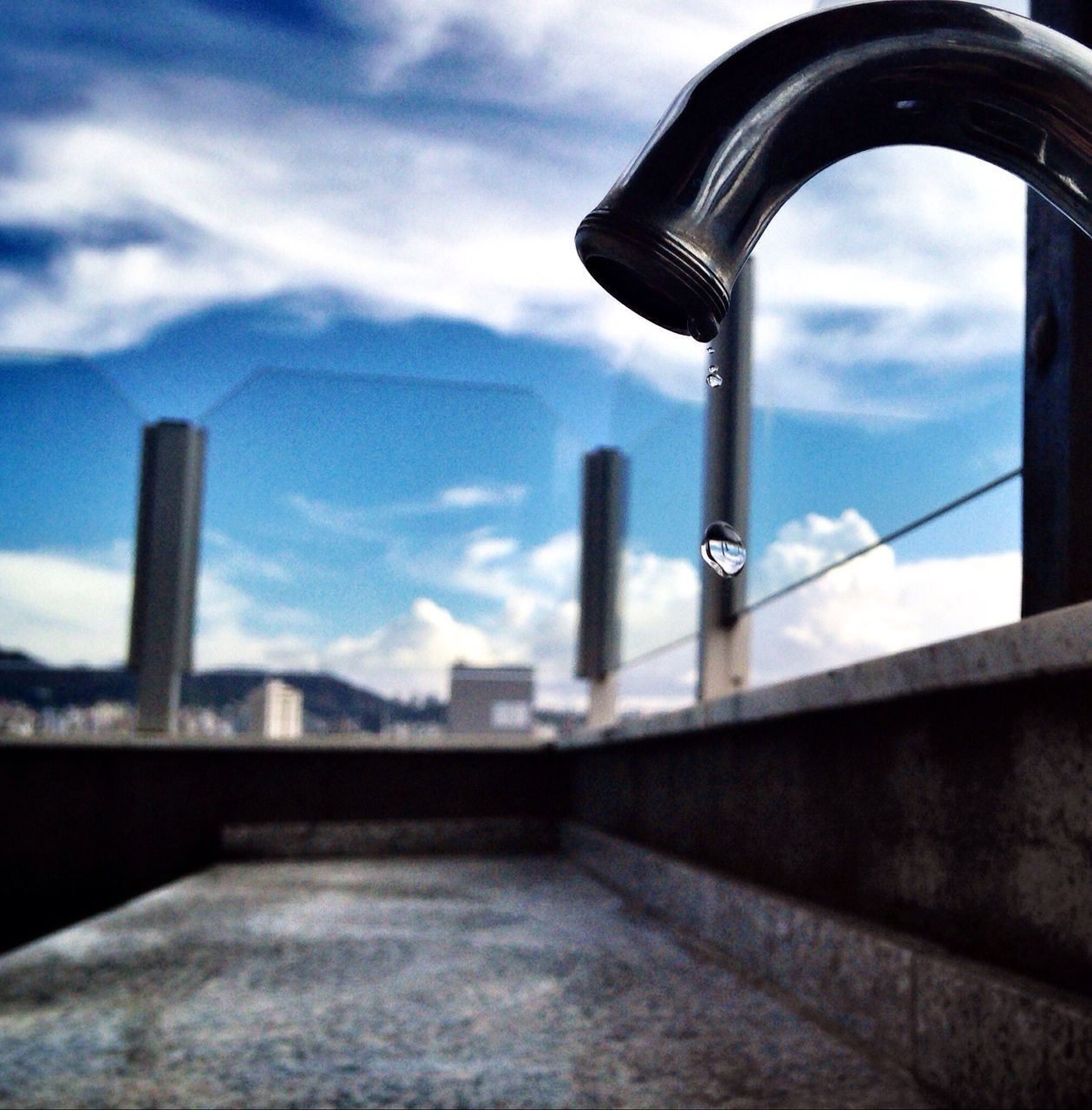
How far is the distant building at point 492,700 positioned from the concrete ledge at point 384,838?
0.49 m

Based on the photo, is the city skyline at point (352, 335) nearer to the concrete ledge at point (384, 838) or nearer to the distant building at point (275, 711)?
the distant building at point (275, 711)

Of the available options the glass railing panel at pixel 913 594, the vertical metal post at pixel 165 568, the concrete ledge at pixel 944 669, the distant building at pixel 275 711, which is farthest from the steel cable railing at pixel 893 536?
the vertical metal post at pixel 165 568

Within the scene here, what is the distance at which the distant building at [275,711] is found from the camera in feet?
14.9

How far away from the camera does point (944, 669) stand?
4.18ft

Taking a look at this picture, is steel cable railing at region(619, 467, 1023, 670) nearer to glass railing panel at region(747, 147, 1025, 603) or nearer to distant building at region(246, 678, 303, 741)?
glass railing panel at region(747, 147, 1025, 603)

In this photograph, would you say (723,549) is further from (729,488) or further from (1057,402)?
(729,488)

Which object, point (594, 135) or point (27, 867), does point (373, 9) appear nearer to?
point (594, 135)

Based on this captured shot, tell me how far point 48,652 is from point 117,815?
0.85m

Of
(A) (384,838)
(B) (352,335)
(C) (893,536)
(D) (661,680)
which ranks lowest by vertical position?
(A) (384,838)

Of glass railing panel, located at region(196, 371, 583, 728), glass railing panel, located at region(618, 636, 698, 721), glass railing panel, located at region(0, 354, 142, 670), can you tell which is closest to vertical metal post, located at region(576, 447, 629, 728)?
glass railing panel, located at region(196, 371, 583, 728)

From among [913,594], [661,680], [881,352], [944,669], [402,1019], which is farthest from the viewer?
[661,680]

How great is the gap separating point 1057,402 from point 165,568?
4.10 meters

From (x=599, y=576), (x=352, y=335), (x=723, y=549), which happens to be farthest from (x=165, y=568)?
(x=723, y=549)

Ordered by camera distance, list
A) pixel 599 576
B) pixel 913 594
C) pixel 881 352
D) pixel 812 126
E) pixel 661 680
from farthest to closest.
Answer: pixel 599 576, pixel 661 680, pixel 881 352, pixel 913 594, pixel 812 126
